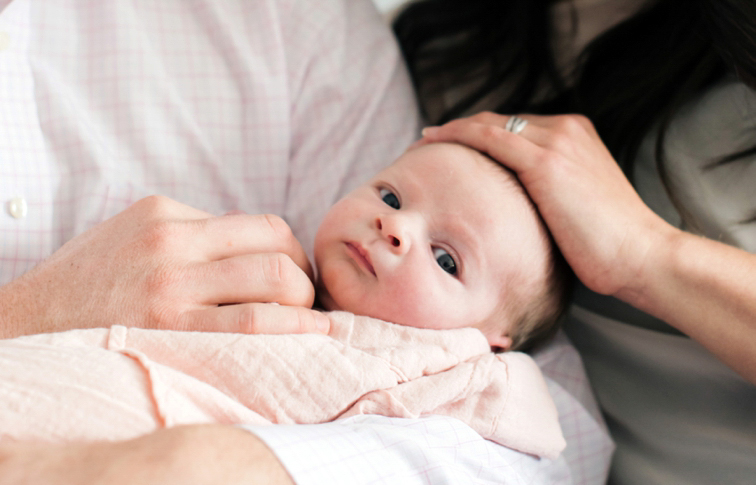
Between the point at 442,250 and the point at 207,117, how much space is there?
0.72 m

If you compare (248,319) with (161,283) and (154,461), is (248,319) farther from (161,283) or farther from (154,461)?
(154,461)

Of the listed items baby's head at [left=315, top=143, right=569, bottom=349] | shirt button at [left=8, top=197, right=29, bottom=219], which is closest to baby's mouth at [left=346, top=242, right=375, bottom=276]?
baby's head at [left=315, top=143, right=569, bottom=349]

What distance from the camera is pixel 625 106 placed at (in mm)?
1369

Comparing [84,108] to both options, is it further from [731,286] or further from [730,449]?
[730,449]

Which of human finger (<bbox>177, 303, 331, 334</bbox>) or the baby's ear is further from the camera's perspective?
the baby's ear

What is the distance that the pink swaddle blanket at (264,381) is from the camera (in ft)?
2.16

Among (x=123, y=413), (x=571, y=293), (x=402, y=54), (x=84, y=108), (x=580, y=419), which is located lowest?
(x=580, y=419)

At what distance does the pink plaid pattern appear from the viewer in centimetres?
112

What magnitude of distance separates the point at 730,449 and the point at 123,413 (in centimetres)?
110

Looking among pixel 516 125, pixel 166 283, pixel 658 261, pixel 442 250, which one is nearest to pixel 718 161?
pixel 658 261

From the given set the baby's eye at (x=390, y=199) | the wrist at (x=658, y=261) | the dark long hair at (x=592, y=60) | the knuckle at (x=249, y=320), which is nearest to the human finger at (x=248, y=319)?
the knuckle at (x=249, y=320)

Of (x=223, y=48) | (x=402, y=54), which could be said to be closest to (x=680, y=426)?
(x=402, y=54)

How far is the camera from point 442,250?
104cm

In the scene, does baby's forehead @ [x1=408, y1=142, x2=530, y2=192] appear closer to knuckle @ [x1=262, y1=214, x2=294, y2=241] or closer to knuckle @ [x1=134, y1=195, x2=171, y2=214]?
knuckle @ [x1=262, y1=214, x2=294, y2=241]
